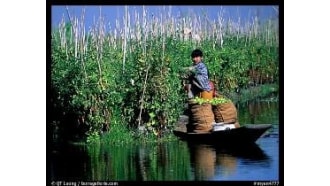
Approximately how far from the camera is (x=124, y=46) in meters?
5.21

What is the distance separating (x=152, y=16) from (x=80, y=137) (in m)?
0.73

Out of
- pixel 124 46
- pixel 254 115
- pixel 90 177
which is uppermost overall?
pixel 124 46

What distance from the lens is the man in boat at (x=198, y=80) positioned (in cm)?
519

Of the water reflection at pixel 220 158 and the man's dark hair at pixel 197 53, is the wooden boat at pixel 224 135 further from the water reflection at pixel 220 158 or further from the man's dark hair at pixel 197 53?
the man's dark hair at pixel 197 53

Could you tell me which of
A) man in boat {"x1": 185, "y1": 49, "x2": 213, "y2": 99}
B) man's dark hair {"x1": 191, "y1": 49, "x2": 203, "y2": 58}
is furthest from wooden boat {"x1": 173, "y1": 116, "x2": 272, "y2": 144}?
man's dark hair {"x1": 191, "y1": 49, "x2": 203, "y2": 58}

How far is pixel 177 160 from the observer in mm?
5176

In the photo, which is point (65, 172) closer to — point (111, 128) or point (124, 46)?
point (111, 128)

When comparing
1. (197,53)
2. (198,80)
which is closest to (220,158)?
(198,80)

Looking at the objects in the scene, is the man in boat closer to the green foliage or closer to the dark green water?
the green foliage

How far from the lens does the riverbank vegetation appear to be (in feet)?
17.0

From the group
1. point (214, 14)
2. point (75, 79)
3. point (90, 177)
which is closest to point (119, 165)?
point (90, 177)

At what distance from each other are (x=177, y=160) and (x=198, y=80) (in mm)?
426

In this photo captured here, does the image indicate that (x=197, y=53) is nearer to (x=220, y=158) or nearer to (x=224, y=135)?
(x=224, y=135)

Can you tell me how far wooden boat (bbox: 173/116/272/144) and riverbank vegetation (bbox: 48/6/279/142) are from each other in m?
0.06
